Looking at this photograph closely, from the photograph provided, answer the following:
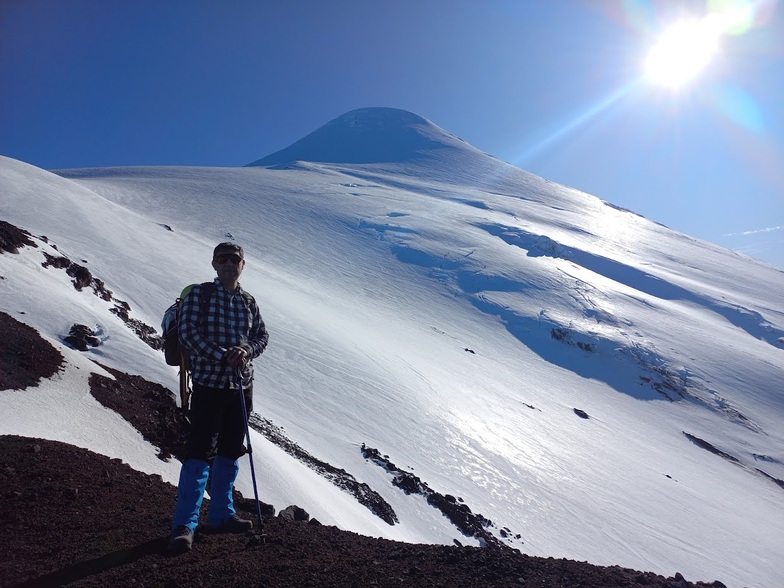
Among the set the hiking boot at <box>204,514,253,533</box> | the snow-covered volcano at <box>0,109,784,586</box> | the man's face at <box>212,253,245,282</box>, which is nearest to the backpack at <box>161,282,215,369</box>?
the man's face at <box>212,253,245,282</box>

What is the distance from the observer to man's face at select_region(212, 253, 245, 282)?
4.60 meters

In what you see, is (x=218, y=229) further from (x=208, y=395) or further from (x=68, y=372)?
→ (x=208, y=395)

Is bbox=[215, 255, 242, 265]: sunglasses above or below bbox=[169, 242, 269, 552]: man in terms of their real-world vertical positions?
above

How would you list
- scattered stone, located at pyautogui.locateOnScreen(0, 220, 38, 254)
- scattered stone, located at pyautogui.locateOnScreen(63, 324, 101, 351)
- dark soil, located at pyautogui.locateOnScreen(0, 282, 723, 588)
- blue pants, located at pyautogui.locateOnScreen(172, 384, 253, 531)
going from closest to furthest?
dark soil, located at pyautogui.locateOnScreen(0, 282, 723, 588), blue pants, located at pyautogui.locateOnScreen(172, 384, 253, 531), scattered stone, located at pyautogui.locateOnScreen(63, 324, 101, 351), scattered stone, located at pyautogui.locateOnScreen(0, 220, 38, 254)

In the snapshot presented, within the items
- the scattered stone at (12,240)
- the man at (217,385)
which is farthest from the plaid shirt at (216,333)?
the scattered stone at (12,240)

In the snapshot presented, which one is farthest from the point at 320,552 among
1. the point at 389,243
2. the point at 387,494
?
the point at 389,243

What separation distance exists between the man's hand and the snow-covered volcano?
3751 mm

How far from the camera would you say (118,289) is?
758 inches

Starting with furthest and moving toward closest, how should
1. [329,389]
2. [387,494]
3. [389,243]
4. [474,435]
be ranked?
1. [389,243]
2. [474,435]
3. [329,389]
4. [387,494]

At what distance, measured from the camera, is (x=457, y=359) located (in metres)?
30.7

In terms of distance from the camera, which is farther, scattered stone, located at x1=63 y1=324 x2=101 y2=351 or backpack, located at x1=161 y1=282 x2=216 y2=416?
scattered stone, located at x1=63 y1=324 x2=101 y2=351

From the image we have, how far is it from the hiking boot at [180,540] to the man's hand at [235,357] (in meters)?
1.38

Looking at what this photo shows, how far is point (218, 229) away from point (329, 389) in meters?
29.7

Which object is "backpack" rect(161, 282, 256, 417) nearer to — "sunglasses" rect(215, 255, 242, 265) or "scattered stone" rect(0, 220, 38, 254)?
"sunglasses" rect(215, 255, 242, 265)
